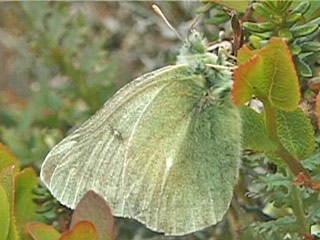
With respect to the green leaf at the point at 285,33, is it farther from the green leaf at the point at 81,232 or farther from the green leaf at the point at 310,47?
the green leaf at the point at 81,232

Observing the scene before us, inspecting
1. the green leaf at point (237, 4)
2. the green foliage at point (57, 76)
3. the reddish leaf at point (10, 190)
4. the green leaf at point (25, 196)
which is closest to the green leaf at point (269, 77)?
the green leaf at point (237, 4)

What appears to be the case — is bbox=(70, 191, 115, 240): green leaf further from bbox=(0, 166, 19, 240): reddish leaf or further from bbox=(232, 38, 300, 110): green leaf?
bbox=(232, 38, 300, 110): green leaf

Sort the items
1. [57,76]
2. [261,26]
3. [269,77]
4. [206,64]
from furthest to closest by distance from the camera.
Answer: [57,76], [206,64], [261,26], [269,77]

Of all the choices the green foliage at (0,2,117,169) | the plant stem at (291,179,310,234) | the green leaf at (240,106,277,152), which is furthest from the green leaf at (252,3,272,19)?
the green foliage at (0,2,117,169)

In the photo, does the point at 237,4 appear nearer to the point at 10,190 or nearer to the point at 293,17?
the point at 293,17

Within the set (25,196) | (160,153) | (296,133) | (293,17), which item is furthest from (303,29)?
(25,196)

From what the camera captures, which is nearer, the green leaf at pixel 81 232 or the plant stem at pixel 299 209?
the green leaf at pixel 81 232

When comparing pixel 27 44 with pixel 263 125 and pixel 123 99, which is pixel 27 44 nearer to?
pixel 123 99
